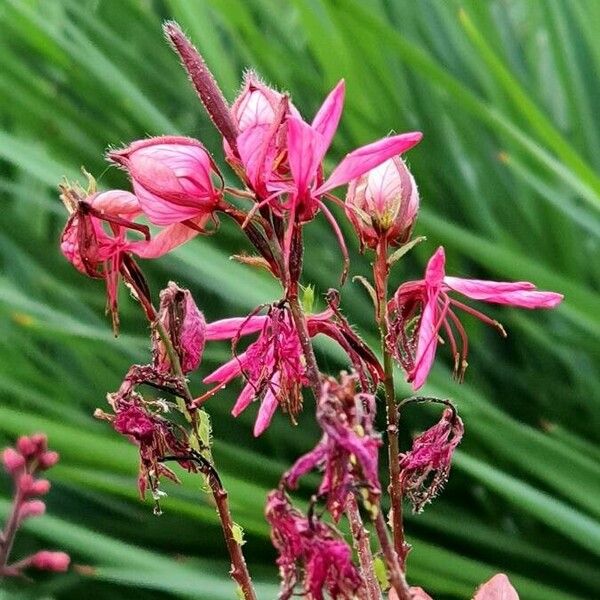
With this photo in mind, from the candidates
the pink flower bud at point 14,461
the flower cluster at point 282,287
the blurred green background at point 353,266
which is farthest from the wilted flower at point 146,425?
the blurred green background at point 353,266

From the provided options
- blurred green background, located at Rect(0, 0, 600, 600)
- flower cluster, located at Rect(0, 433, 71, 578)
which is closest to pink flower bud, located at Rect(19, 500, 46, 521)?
flower cluster, located at Rect(0, 433, 71, 578)

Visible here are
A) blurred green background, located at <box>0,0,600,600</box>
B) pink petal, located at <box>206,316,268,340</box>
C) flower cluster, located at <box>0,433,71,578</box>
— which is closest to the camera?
pink petal, located at <box>206,316,268,340</box>

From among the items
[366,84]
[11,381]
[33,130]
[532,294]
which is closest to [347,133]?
[366,84]

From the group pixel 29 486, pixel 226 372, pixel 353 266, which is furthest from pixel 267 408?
pixel 353 266

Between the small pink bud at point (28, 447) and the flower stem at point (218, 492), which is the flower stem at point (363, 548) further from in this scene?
the small pink bud at point (28, 447)

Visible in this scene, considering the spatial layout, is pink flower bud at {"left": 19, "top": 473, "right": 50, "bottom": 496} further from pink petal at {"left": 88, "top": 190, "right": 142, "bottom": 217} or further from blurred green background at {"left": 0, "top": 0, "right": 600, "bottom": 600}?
blurred green background at {"left": 0, "top": 0, "right": 600, "bottom": 600}

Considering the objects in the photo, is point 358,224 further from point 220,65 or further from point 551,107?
point 551,107

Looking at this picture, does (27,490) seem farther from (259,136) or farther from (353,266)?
(353,266)
